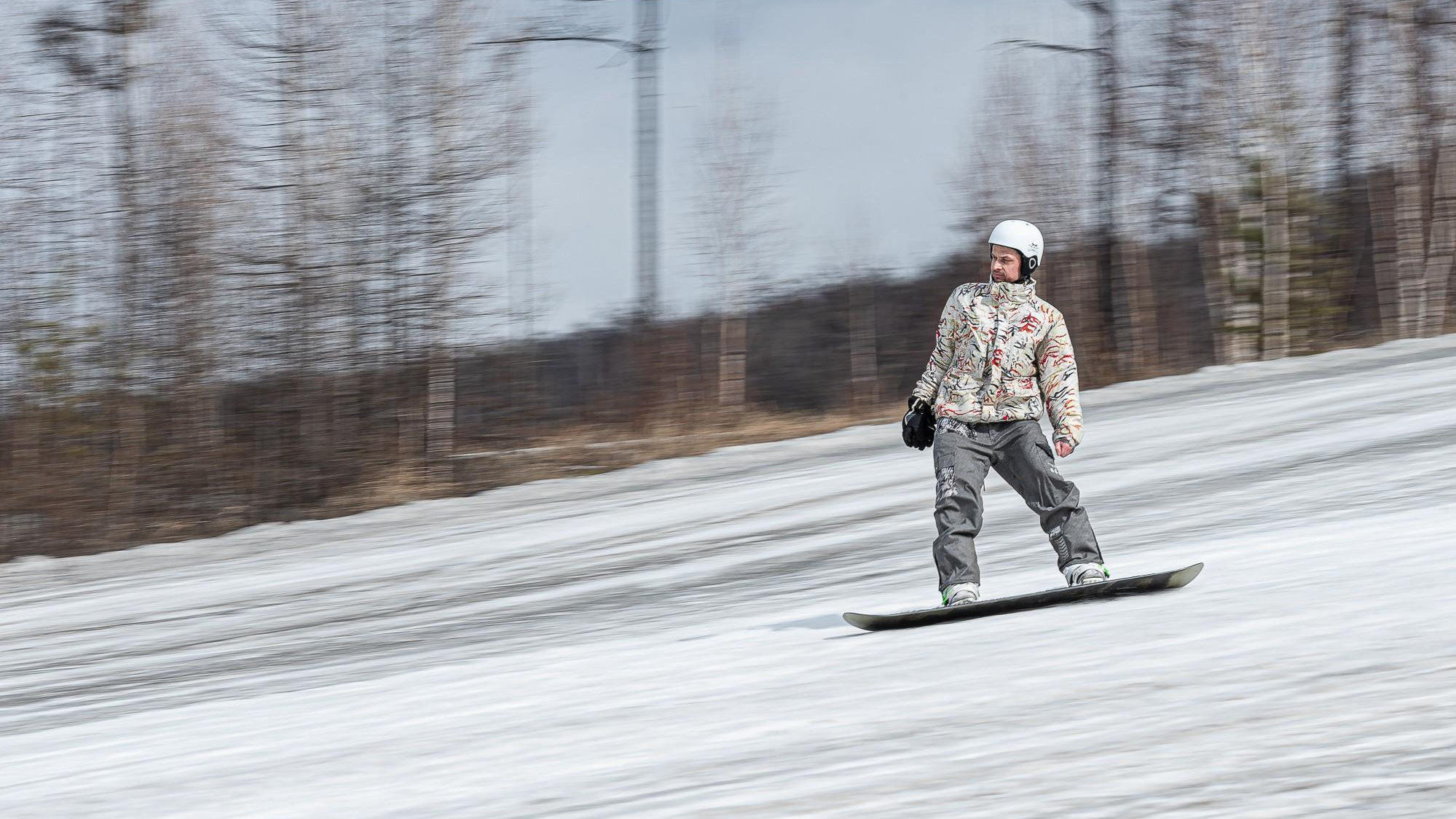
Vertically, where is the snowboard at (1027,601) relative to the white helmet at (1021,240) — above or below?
below

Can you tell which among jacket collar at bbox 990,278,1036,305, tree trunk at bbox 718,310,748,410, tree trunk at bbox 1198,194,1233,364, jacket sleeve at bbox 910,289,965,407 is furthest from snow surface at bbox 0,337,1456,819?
tree trunk at bbox 718,310,748,410

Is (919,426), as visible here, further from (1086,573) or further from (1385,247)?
(1385,247)

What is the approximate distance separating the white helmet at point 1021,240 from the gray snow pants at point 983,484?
2.56 feet

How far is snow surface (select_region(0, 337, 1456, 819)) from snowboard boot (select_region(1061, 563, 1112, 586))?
17cm

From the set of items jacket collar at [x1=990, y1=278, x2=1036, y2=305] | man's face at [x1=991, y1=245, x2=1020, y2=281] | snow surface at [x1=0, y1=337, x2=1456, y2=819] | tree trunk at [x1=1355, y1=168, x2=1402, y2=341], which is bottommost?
snow surface at [x1=0, y1=337, x2=1456, y2=819]

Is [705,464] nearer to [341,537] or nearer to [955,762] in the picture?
[341,537]

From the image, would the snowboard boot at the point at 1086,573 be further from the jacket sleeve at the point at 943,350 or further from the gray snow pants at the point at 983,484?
the jacket sleeve at the point at 943,350

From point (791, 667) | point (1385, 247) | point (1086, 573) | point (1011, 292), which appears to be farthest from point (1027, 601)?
point (1385, 247)

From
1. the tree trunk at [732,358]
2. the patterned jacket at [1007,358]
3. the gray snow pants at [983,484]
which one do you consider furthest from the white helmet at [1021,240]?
the tree trunk at [732,358]

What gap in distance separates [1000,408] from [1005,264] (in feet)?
2.22

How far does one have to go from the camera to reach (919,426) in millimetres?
6270

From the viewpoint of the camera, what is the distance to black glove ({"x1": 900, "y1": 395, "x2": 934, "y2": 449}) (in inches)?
246

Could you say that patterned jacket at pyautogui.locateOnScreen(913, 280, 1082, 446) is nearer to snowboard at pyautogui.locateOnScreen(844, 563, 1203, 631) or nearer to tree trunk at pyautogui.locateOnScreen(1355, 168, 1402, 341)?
snowboard at pyautogui.locateOnScreen(844, 563, 1203, 631)

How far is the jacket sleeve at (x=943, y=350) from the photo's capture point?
20.4 ft
